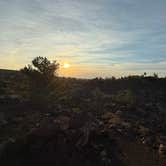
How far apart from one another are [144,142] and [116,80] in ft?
69.7

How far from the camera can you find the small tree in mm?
20828

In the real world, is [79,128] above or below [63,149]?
above

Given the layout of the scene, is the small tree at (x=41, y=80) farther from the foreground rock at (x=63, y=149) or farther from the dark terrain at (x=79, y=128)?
the foreground rock at (x=63, y=149)

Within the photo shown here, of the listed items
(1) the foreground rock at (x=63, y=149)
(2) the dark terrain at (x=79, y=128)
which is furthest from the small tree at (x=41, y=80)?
(1) the foreground rock at (x=63, y=149)

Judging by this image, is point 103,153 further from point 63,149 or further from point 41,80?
point 41,80

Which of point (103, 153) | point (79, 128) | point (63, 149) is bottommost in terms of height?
point (103, 153)

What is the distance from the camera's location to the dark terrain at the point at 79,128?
34.1 feet

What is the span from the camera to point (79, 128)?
11930 millimetres

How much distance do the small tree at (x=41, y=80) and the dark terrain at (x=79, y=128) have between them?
8 cm

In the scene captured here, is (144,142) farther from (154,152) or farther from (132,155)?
(132,155)

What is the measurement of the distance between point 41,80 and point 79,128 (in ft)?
31.2

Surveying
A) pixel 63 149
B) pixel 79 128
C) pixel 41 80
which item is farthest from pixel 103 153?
pixel 41 80

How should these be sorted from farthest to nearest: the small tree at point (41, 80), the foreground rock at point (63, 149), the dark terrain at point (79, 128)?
the small tree at point (41, 80) → the dark terrain at point (79, 128) → the foreground rock at point (63, 149)

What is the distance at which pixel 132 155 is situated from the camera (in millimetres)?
11016
